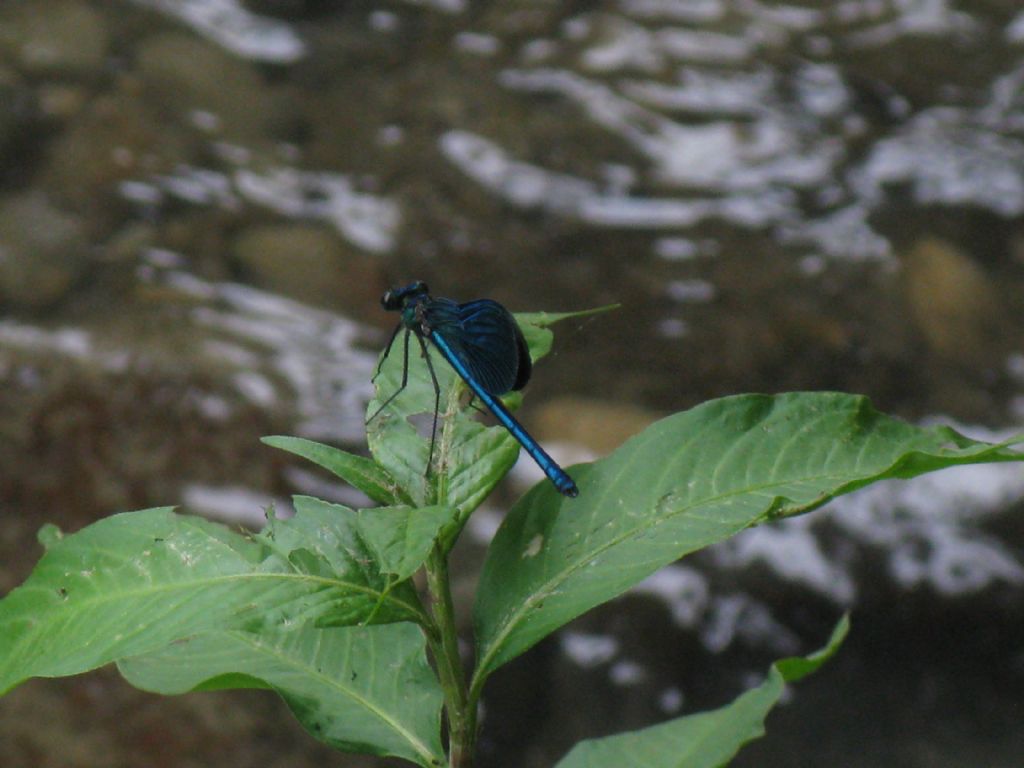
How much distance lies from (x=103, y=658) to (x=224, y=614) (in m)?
0.10

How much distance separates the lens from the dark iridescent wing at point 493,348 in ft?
4.71

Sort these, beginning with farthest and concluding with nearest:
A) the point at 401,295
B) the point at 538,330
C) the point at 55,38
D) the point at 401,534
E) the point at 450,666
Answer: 1. the point at 55,38
2. the point at 401,295
3. the point at 538,330
4. the point at 450,666
5. the point at 401,534

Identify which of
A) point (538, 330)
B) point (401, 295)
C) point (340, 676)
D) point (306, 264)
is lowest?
point (306, 264)

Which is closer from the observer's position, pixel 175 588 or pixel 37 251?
pixel 175 588

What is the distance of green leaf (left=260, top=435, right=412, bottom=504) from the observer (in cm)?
102

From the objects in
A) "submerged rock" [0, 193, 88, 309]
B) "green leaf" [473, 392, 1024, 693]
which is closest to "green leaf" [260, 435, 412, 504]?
"green leaf" [473, 392, 1024, 693]

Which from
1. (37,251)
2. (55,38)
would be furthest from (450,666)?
(55,38)

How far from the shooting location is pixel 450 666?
1043 mm

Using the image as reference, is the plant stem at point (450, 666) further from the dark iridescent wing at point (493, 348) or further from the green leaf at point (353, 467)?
the dark iridescent wing at point (493, 348)

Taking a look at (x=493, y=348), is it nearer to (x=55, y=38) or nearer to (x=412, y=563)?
(x=412, y=563)

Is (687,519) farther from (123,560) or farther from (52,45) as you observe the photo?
(52,45)

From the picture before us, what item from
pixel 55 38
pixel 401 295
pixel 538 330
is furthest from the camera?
pixel 55 38

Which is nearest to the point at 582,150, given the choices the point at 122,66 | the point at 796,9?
the point at 796,9

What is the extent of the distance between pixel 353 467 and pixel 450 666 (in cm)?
21
